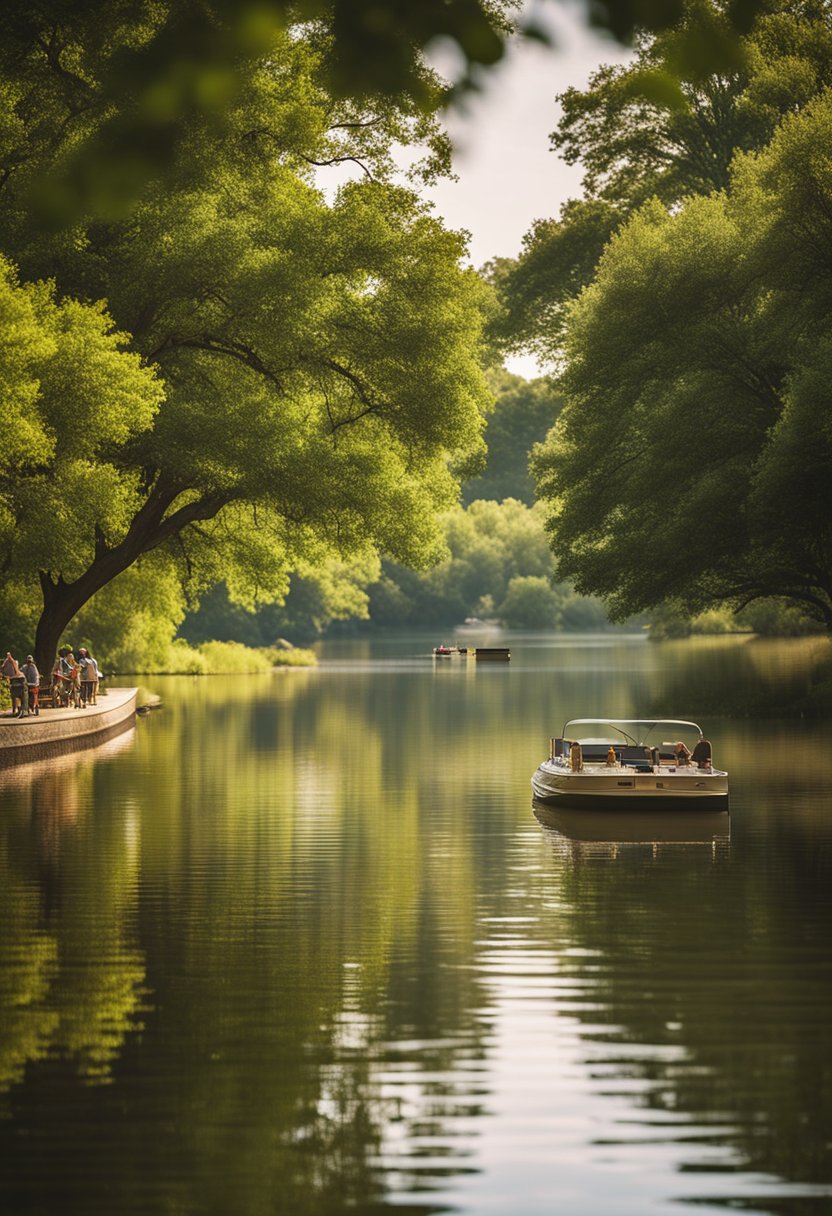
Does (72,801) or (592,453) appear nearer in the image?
(72,801)

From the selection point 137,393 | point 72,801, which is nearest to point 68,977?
point 72,801

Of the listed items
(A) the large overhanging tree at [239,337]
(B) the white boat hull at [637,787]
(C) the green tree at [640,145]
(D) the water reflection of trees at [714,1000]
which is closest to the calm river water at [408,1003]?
(D) the water reflection of trees at [714,1000]

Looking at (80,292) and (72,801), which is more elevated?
(80,292)

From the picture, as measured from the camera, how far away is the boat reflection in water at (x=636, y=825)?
23.3 m

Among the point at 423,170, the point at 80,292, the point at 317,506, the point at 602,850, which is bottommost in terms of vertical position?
the point at 602,850

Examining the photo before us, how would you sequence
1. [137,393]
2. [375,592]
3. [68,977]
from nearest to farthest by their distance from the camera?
[68,977], [137,393], [375,592]

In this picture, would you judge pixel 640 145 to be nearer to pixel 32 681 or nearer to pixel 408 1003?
pixel 32 681

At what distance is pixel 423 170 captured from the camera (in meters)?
48.8

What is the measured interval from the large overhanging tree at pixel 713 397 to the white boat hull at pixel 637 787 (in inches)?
691

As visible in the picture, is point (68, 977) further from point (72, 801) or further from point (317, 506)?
point (317, 506)

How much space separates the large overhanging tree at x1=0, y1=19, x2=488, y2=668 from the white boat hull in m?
15.4

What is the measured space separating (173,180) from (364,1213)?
3428 cm

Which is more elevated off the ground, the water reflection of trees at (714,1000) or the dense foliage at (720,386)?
the dense foliage at (720,386)

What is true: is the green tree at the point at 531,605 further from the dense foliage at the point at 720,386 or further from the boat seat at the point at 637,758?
the boat seat at the point at 637,758
